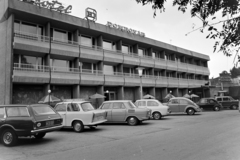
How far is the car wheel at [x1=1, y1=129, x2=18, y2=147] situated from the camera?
8414mm

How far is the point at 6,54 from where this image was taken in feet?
63.9

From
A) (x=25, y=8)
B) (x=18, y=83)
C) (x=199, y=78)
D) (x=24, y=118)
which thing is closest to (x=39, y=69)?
(x=18, y=83)

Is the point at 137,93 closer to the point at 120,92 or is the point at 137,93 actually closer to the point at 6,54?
the point at 120,92

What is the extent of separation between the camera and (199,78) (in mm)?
50062

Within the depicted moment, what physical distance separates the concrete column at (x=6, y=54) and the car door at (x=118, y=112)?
10046 millimetres

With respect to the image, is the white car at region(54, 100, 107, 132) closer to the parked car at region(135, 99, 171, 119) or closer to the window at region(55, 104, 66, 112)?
the window at region(55, 104, 66, 112)

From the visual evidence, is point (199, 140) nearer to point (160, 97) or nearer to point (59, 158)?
point (59, 158)

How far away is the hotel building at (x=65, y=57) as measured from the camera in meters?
19.4

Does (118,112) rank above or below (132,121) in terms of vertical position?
above

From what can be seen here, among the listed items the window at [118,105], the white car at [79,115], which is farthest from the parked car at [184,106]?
the white car at [79,115]

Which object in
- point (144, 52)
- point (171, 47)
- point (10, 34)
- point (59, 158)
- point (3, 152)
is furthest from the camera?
point (171, 47)

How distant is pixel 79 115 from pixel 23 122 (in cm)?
367

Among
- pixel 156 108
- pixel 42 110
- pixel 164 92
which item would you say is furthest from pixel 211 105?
pixel 42 110

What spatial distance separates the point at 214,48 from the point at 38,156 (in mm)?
6222
